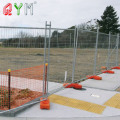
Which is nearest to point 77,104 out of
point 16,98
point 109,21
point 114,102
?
point 114,102

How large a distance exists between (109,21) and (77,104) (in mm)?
61177

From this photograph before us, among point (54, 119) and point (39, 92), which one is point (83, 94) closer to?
point (39, 92)

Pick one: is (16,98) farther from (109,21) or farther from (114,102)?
(109,21)

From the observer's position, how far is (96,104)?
4848mm

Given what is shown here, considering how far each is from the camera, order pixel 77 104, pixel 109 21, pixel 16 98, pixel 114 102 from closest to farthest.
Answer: pixel 77 104, pixel 16 98, pixel 114 102, pixel 109 21

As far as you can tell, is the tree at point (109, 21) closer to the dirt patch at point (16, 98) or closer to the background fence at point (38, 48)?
the background fence at point (38, 48)

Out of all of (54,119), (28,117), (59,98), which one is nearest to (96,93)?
(59,98)

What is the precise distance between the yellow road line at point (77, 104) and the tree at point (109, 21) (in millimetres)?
58096

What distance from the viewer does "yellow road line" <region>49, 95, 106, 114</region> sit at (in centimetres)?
447

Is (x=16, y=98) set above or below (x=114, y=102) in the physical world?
above

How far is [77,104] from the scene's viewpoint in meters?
4.78

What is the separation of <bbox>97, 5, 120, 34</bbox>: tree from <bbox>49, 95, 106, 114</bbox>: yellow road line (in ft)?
191

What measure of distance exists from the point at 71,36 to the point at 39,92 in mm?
2258

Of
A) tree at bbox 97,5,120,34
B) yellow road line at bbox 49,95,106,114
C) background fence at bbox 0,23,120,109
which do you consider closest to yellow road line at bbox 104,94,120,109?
yellow road line at bbox 49,95,106,114
